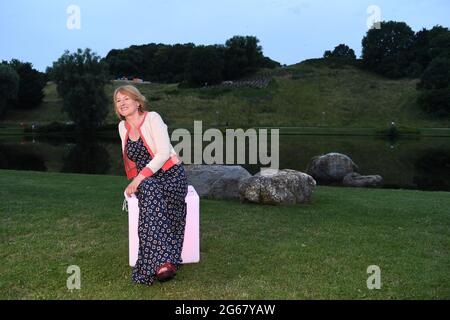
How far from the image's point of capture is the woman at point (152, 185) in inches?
216

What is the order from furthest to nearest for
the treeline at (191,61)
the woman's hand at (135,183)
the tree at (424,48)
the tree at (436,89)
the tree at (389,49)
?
the treeline at (191,61) < the tree at (389,49) < the tree at (424,48) < the tree at (436,89) < the woman's hand at (135,183)

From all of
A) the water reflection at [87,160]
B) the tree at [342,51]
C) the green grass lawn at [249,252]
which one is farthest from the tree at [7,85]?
the tree at [342,51]

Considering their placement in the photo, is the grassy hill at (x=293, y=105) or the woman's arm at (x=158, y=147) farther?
the grassy hill at (x=293, y=105)

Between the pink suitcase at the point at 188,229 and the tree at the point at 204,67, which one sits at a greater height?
the tree at the point at 204,67

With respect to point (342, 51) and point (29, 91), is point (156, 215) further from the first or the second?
point (342, 51)

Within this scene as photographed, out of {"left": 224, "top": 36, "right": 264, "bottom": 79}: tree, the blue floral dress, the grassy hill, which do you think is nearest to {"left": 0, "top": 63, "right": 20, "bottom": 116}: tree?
the grassy hill

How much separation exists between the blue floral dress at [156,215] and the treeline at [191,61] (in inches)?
4256

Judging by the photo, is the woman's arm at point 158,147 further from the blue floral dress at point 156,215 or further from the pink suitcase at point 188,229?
the pink suitcase at point 188,229

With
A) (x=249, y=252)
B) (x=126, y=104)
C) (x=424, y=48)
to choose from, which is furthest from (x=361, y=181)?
(x=424, y=48)

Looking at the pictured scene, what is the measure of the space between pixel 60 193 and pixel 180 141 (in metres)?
36.5

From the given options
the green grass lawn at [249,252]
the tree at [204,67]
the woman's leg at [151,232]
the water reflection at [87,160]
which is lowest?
the water reflection at [87,160]

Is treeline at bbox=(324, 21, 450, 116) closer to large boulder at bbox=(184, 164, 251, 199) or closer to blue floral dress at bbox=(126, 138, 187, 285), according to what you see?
large boulder at bbox=(184, 164, 251, 199)

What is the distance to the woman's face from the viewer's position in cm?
562

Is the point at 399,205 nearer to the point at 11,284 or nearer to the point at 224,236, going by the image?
the point at 224,236
